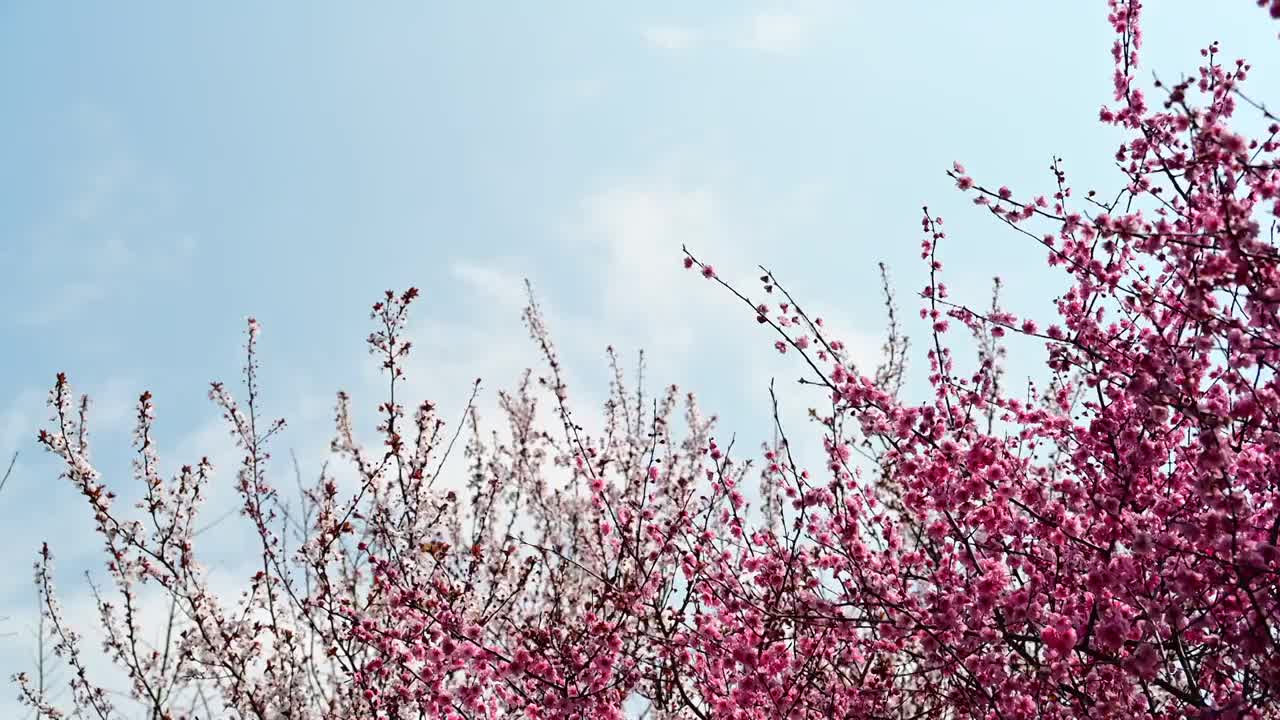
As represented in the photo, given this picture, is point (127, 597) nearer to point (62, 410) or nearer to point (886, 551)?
point (62, 410)

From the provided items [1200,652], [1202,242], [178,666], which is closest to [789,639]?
[1200,652]

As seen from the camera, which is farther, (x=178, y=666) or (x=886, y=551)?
(x=178, y=666)

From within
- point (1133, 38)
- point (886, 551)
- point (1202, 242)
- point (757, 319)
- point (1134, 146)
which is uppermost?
point (1133, 38)

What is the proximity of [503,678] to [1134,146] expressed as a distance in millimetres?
4454

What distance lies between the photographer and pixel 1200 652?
399cm

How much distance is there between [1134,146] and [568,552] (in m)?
6.36

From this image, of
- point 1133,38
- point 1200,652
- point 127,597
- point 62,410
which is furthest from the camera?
point 127,597

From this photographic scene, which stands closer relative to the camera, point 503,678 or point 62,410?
point 503,678

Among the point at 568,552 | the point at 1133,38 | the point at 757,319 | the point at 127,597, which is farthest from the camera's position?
the point at 568,552

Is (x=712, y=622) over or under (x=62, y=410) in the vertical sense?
under

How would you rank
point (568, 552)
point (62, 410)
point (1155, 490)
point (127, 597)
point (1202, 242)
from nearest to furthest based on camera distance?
point (1202, 242)
point (1155, 490)
point (62, 410)
point (127, 597)
point (568, 552)

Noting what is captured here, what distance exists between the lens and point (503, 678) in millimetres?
4590

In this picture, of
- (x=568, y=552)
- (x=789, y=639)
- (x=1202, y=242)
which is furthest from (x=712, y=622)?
(x=568, y=552)

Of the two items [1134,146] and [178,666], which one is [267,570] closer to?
[178,666]
